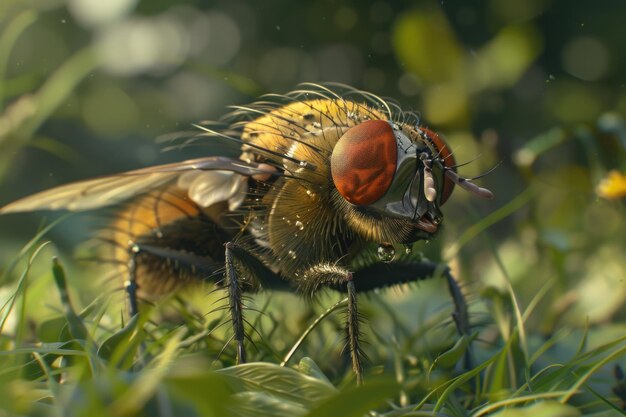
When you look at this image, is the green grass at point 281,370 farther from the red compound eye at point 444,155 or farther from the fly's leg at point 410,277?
the red compound eye at point 444,155

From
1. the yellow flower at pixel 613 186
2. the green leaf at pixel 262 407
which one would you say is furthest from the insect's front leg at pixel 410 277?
the green leaf at pixel 262 407

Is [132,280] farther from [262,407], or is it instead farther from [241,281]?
[262,407]

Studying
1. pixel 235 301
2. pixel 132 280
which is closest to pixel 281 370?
pixel 235 301

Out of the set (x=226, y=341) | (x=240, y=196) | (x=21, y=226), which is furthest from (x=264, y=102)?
(x=21, y=226)

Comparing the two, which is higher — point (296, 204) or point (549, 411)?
point (296, 204)

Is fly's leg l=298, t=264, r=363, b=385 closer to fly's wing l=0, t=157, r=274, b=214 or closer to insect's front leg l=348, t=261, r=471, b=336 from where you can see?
insect's front leg l=348, t=261, r=471, b=336

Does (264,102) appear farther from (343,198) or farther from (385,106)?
(343,198)
